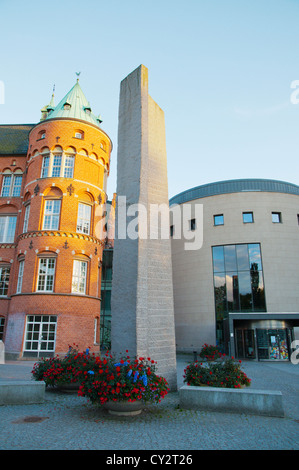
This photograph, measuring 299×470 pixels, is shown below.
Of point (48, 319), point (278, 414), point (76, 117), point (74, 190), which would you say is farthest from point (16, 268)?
point (278, 414)

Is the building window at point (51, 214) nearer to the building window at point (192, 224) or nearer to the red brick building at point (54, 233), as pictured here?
the red brick building at point (54, 233)

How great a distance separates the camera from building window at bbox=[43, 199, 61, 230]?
2627cm

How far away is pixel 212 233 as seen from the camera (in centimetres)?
3231

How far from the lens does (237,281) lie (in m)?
30.3

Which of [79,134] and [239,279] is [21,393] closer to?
[79,134]

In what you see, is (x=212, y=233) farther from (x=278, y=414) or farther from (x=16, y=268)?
(x=278, y=414)

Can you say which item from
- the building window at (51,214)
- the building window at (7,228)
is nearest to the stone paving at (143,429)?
the building window at (51,214)

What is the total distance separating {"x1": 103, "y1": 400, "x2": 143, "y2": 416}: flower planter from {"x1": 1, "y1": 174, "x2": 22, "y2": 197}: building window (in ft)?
84.9

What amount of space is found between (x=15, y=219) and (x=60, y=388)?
69.7ft

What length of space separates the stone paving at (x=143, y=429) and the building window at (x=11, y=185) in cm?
2435

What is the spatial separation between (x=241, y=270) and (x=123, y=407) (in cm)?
2449

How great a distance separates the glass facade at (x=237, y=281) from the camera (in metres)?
29.4
